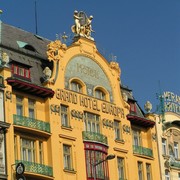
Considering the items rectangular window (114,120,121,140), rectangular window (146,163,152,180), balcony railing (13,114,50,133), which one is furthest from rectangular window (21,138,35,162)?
rectangular window (146,163,152,180)

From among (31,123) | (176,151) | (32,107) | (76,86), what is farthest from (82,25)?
(176,151)

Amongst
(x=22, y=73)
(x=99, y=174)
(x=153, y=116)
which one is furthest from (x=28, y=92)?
(x=153, y=116)

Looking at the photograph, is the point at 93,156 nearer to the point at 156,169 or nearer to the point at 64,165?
the point at 64,165

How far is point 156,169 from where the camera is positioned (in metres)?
66.2

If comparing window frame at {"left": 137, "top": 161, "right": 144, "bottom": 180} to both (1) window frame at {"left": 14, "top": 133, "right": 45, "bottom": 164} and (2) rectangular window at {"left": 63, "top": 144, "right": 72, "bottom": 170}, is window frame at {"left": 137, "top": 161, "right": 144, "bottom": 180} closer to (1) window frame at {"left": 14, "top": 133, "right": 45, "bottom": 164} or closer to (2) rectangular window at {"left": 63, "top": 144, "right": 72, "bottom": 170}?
(2) rectangular window at {"left": 63, "top": 144, "right": 72, "bottom": 170}

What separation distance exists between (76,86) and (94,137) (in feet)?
15.6

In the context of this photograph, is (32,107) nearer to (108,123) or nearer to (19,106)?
(19,106)

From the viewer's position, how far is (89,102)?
200ft

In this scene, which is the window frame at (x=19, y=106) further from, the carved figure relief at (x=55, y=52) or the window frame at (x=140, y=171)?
the window frame at (x=140, y=171)

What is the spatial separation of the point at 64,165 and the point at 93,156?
11.2ft

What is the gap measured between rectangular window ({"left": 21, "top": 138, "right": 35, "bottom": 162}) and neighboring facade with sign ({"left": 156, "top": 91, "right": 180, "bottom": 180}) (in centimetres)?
1626

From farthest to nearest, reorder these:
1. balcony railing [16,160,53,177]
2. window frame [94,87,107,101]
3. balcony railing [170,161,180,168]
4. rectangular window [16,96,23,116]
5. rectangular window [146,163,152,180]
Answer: balcony railing [170,161,180,168], rectangular window [146,163,152,180], window frame [94,87,107,101], rectangular window [16,96,23,116], balcony railing [16,160,53,177]

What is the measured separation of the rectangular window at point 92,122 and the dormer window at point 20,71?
6628 millimetres

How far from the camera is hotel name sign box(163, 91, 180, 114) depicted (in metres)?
69.9
